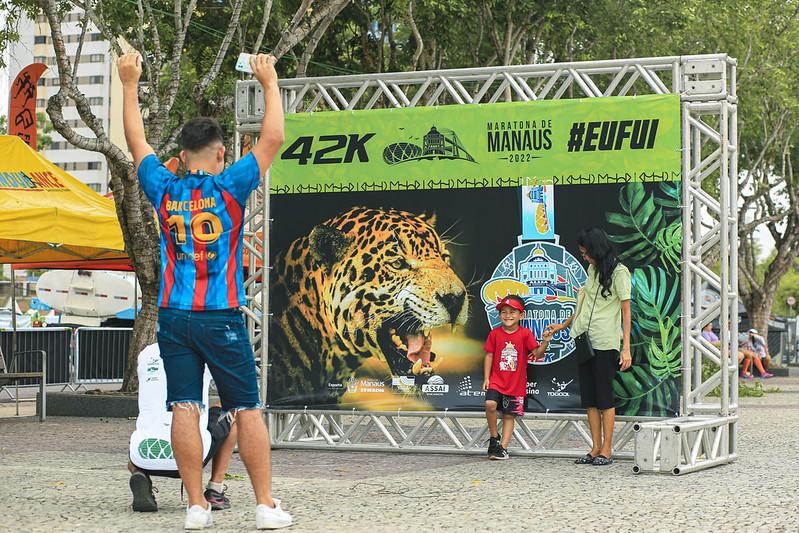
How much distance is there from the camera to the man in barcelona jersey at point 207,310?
689 cm

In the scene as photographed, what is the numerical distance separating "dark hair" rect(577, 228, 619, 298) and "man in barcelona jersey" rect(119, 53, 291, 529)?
4.55m

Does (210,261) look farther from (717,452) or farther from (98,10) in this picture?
(98,10)

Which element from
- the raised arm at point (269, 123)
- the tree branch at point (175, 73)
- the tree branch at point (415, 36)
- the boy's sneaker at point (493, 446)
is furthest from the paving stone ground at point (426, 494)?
the tree branch at point (415, 36)

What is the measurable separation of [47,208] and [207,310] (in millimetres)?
8215

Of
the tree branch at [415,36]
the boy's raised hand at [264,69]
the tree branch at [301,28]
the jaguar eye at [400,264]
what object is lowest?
the jaguar eye at [400,264]

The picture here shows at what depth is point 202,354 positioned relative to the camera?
692 centimetres

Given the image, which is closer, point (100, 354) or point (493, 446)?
point (493, 446)

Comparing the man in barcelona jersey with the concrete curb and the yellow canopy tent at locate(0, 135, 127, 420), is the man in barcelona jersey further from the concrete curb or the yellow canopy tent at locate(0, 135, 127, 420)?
the concrete curb

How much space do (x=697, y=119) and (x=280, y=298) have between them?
14.1ft

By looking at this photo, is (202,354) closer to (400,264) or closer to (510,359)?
(510,359)

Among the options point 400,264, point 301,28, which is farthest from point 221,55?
point 400,264

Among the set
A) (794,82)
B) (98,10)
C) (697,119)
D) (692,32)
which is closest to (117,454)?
(697,119)

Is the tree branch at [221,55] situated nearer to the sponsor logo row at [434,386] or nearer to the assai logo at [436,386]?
the sponsor logo row at [434,386]

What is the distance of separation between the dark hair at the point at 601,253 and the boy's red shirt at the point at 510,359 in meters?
0.89
